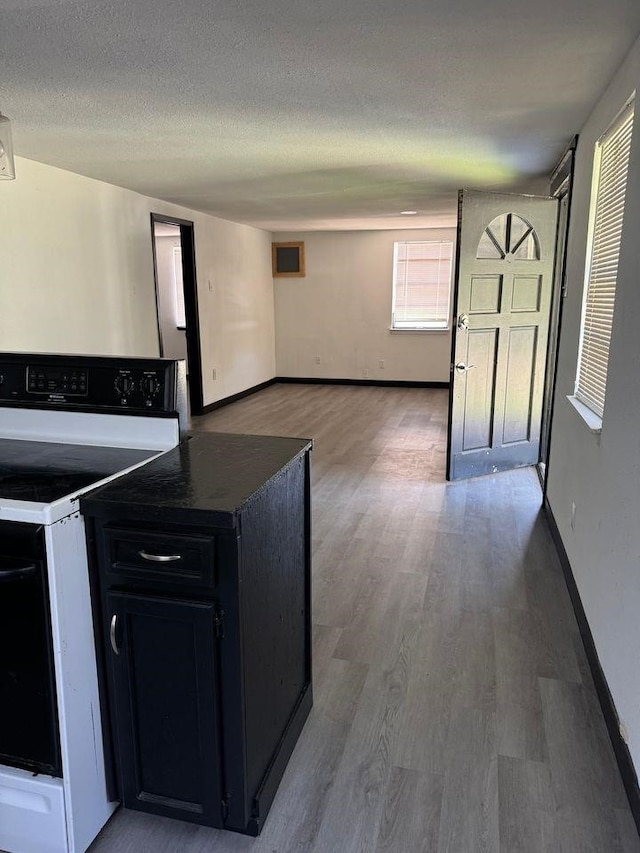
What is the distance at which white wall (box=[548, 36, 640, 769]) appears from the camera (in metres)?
1.75

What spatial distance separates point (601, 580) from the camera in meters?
2.14

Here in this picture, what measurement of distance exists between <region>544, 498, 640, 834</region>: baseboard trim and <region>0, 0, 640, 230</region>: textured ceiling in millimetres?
2156

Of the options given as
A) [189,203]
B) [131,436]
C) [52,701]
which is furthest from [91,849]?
[189,203]

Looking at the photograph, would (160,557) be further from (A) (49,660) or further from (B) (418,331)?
(B) (418,331)

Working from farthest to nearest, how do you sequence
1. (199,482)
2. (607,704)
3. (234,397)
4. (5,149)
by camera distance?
1. (234,397)
2. (5,149)
3. (607,704)
4. (199,482)

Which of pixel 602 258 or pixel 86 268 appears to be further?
pixel 86 268

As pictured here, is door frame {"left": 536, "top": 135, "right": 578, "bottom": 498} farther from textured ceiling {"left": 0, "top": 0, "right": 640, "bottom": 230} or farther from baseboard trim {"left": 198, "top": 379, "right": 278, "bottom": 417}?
baseboard trim {"left": 198, "top": 379, "right": 278, "bottom": 417}

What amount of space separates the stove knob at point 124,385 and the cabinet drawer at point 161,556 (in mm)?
581

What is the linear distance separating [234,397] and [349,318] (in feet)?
7.28

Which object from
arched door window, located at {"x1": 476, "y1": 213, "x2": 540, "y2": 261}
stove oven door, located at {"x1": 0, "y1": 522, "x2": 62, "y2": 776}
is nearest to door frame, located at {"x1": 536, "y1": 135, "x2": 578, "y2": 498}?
arched door window, located at {"x1": 476, "y1": 213, "x2": 540, "y2": 261}

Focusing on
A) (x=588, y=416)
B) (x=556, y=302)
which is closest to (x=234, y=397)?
(x=556, y=302)

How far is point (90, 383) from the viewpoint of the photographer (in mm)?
1858

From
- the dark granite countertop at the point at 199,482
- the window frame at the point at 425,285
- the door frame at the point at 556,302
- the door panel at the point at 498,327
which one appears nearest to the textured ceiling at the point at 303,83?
the door frame at the point at 556,302

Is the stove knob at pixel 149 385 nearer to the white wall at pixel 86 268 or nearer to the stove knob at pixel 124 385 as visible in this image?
the stove knob at pixel 124 385
